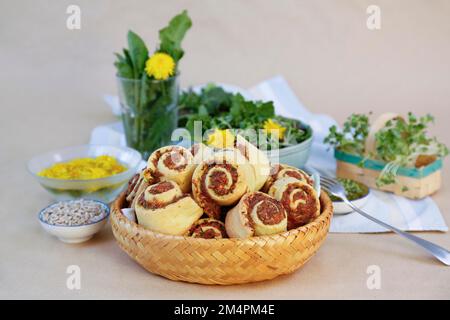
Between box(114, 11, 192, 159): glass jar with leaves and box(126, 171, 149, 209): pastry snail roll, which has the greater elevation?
box(114, 11, 192, 159): glass jar with leaves

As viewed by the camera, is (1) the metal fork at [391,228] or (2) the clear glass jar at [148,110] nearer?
(1) the metal fork at [391,228]

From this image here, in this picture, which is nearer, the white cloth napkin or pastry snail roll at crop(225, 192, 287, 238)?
pastry snail roll at crop(225, 192, 287, 238)

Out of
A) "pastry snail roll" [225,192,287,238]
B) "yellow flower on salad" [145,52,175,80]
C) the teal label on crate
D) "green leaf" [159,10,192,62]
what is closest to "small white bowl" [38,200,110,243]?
"pastry snail roll" [225,192,287,238]

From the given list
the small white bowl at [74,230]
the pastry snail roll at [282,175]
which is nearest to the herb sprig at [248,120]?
the pastry snail roll at [282,175]

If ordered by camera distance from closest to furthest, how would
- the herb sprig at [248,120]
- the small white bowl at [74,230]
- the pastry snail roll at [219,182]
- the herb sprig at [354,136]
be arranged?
the pastry snail roll at [219,182] < the small white bowl at [74,230] < the herb sprig at [248,120] < the herb sprig at [354,136]

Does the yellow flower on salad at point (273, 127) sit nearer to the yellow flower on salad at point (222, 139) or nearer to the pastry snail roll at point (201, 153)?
the yellow flower on salad at point (222, 139)

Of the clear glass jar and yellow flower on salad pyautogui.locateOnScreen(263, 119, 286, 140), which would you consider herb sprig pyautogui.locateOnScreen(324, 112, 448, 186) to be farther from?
the clear glass jar

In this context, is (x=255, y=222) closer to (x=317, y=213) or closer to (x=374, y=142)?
(x=317, y=213)
